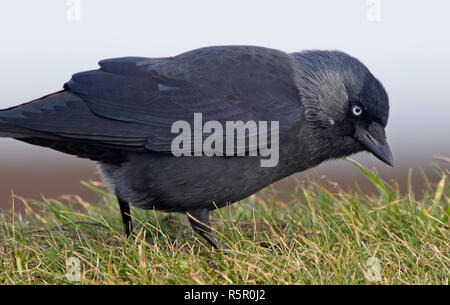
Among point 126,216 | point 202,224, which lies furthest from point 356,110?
point 126,216

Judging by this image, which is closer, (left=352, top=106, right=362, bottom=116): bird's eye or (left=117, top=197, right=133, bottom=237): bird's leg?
(left=352, top=106, right=362, bottom=116): bird's eye

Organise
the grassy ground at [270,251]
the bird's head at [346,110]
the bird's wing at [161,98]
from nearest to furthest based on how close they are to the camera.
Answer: the grassy ground at [270,251]
the bird's wing at [161,98]
the bird's head at [346,110]

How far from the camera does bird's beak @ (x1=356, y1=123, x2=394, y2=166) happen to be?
4645 millimetres

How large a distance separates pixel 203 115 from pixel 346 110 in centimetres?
110

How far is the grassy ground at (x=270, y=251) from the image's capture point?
364cm

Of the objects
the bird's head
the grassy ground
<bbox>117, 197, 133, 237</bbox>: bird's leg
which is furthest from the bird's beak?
<bbox>117, 197, 133, 237</bbox>: bird's leg

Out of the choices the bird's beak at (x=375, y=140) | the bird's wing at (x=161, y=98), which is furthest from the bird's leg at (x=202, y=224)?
the bird's beak at (x=375, y=140)

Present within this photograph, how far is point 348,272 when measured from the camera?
360 cm

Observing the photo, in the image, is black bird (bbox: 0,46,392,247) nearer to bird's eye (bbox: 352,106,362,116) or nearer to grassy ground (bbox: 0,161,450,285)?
bird's eye (bbox: 352,106,362,116)

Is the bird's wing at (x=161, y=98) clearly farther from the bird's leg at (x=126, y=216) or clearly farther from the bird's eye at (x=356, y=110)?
the bird's leg at (x=126, y=216)

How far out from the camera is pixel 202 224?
14.8 ft

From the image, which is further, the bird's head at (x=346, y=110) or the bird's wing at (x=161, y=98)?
the bird's head at (x=346, y=110)

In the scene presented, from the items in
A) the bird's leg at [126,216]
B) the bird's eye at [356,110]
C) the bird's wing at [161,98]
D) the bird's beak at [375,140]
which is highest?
the bird's wing at [161,98]

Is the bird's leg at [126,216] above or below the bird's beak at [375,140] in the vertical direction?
below
